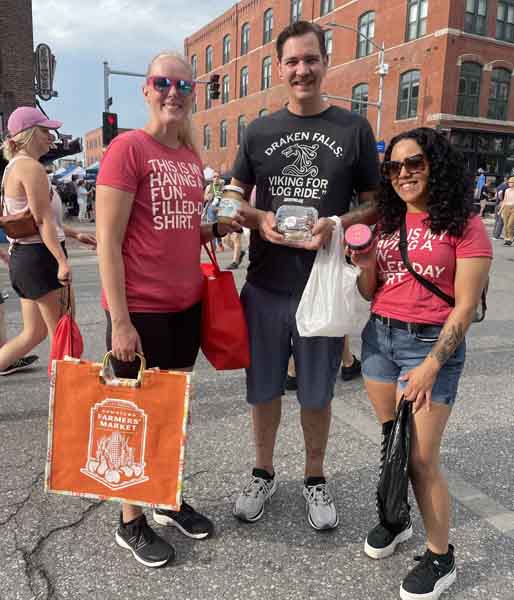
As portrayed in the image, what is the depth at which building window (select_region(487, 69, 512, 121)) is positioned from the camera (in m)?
28.4

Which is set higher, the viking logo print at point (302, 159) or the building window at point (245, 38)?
the building window at point (245, 38)

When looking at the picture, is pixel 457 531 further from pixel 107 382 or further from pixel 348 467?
pixel 107 382

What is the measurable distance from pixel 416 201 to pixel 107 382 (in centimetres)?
139

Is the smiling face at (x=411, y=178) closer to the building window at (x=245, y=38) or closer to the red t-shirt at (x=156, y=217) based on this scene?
the red t-shirt at (x=156, y=217)

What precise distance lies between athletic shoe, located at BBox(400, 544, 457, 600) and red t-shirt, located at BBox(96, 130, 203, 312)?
1.42 metres

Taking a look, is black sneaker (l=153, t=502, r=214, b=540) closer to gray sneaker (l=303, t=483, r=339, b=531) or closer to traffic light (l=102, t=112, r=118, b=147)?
gray sneaker (l=303, t=483, r=339, b=531)

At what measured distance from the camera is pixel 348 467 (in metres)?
2.96

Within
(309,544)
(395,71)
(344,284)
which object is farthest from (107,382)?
(395,71)

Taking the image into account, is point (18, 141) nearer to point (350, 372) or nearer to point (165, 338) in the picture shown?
point (165, 338)

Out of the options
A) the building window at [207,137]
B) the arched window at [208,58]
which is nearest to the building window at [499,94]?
the building window at [207,137]

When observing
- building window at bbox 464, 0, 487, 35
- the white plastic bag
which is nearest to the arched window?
building window at bbox 464, 0, 487, 35

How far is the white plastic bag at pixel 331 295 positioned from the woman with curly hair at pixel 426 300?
0.10 meters

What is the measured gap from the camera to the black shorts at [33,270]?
3336 millimetres

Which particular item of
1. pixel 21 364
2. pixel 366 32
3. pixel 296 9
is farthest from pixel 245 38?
pixel 21 364
